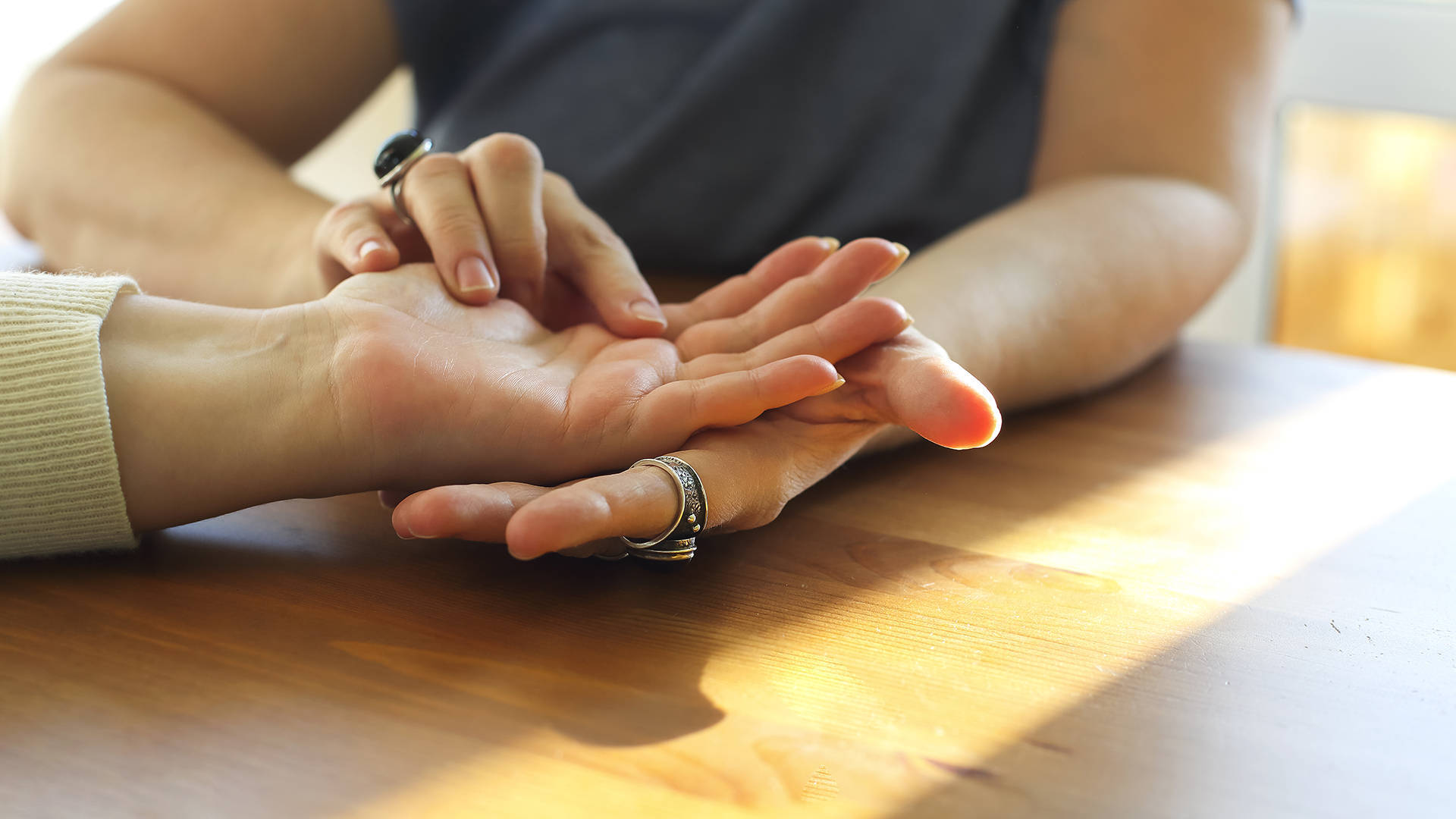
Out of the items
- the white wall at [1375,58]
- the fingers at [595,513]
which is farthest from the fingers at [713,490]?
the white wall at [1375,58]

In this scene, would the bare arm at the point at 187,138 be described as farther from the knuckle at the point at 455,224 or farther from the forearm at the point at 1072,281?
the forearm at the point at 1072,281

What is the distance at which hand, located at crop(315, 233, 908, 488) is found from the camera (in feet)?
1.55

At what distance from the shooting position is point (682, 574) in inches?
18.6

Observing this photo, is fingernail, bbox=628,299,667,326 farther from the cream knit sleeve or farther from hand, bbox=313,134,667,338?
the cream knit sleeve

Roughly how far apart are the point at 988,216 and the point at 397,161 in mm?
438

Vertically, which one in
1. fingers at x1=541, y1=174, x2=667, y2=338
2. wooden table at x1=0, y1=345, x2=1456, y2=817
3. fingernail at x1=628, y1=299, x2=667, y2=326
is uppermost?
fingers at x1=541, y1=174, x2=667, y2=338

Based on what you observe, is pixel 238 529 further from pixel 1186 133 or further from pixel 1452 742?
pixel 1186 133

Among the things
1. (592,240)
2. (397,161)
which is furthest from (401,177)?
(592,240)

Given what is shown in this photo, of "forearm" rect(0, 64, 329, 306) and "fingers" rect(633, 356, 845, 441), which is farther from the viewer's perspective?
"forearm" rect(0, 64, 329, 306)

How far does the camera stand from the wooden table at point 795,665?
0.33 m

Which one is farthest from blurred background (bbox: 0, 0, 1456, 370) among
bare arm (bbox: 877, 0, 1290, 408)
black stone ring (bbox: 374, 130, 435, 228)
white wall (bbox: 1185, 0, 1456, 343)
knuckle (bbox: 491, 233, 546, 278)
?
knuckle (bbox: 491, 233, 546, 278)

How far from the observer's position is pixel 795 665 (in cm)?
40

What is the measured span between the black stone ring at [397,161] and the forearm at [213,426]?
181 mm

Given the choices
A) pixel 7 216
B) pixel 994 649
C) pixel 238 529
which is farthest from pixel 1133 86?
pixel 7 216
